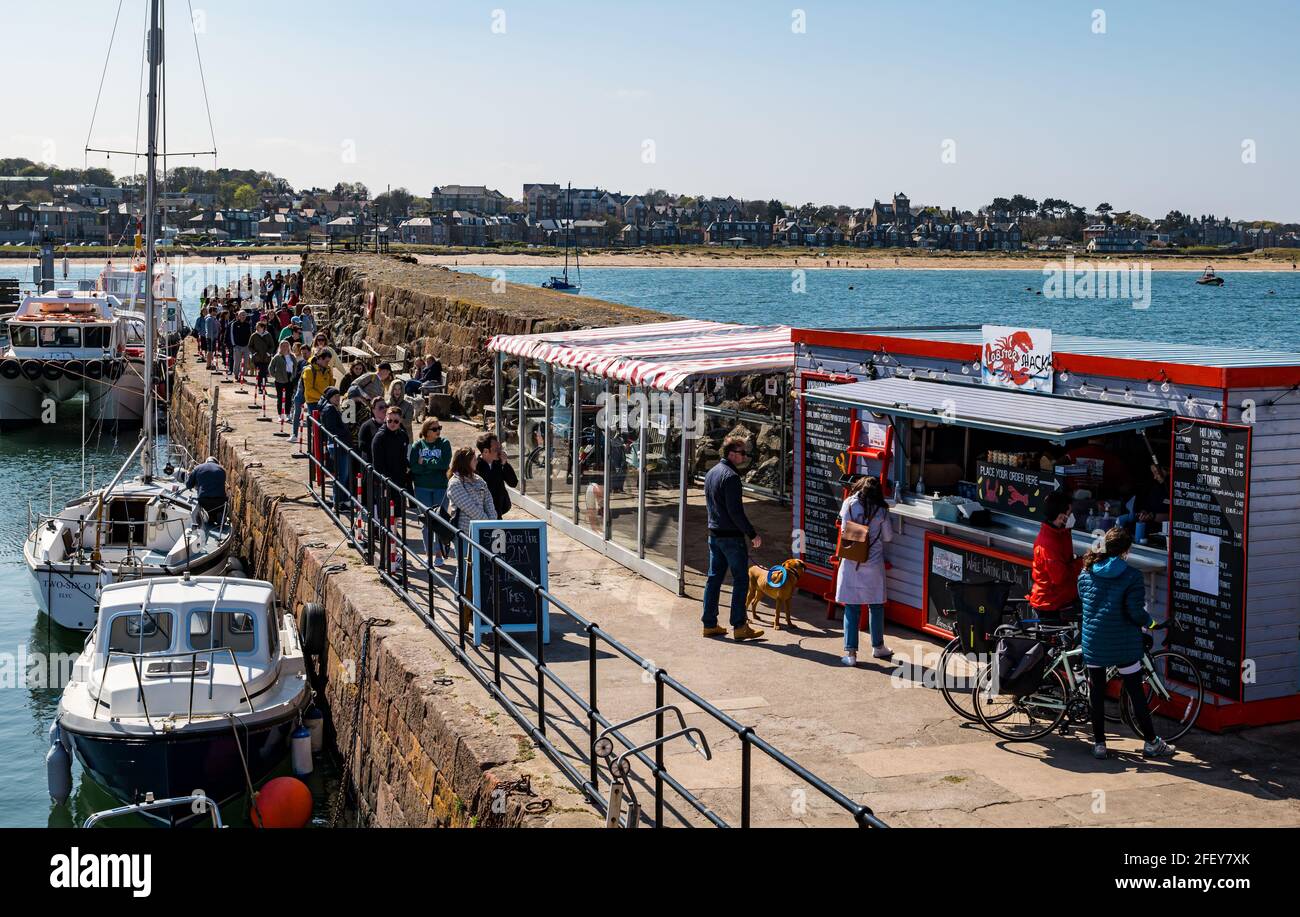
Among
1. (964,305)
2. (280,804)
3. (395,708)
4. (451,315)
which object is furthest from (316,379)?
(964,305)

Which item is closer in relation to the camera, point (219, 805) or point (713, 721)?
point (713, 721)

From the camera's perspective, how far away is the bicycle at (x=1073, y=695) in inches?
369

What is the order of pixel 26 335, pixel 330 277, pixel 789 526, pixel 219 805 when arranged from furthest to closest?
pixel 330 277 → pixel 26 335 → pixel 789 526 → pixel 219 805

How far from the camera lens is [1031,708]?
9555 mm

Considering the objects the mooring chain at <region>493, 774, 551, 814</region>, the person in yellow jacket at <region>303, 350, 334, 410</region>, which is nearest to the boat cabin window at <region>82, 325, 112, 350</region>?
the person in yellow jacket at <region>303, 350, 334, 410</region>

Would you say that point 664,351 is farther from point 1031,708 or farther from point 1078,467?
point 1031,708

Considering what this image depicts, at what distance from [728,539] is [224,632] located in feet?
15.4

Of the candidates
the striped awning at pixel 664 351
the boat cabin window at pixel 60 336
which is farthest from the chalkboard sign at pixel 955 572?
the boat cabin window at pixel 60 336

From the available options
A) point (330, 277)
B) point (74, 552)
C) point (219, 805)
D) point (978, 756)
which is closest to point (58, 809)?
point (219, 805)

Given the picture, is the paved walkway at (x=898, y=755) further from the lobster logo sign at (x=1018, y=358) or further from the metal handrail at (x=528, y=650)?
the lobster logo sign at (x=1018, y=358)

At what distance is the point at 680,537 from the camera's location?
43.9 feet

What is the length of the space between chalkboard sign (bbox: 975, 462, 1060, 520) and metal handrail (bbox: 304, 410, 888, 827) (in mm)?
3119

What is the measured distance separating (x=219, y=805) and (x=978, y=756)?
248 inches
